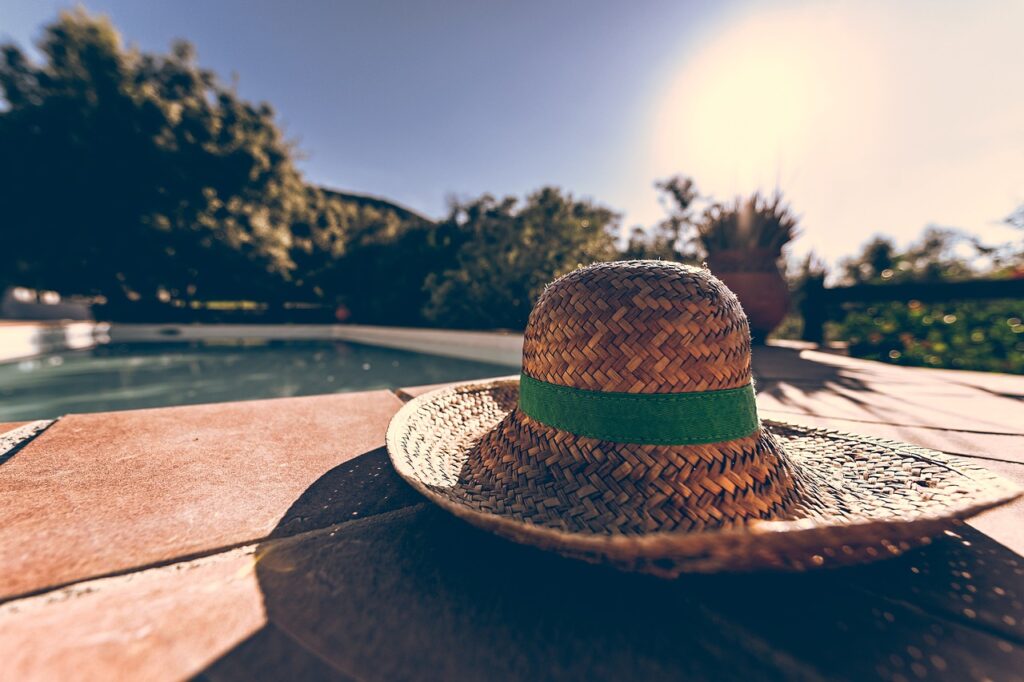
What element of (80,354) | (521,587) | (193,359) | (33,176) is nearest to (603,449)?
(521,587)

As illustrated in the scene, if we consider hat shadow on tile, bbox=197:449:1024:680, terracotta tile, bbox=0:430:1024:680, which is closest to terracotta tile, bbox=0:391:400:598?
terracotta tile, bbox=0:430:1024:680

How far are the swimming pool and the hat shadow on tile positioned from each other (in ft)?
16.7

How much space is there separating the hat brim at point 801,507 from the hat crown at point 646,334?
304 millimetres

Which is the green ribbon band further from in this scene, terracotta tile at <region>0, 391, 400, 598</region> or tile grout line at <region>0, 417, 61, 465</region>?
tile grout line at <region>0, 417, 61, 465</region>

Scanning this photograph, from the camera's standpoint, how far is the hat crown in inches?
33.8

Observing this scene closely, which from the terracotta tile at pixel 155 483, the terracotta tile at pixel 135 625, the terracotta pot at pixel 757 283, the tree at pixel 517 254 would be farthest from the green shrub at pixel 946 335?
the terracotta tile at pixel 135 625

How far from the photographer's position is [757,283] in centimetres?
525

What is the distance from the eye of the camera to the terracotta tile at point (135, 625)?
20.2 inches

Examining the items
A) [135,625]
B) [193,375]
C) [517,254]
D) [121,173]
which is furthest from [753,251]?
[121,173]

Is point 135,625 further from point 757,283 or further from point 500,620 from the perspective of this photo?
point 757,283

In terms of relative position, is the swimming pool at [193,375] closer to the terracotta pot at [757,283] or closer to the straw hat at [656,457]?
the terracotta pot at [757,283]

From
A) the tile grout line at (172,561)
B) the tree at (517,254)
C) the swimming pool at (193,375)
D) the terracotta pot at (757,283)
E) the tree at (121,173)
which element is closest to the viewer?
the tile grout line at (172,561)

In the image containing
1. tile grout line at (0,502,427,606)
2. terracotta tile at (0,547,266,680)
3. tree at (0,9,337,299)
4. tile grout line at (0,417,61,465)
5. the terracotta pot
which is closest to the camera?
terracotta tile at (0,547,266,680)

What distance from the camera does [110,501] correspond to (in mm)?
→ 962
